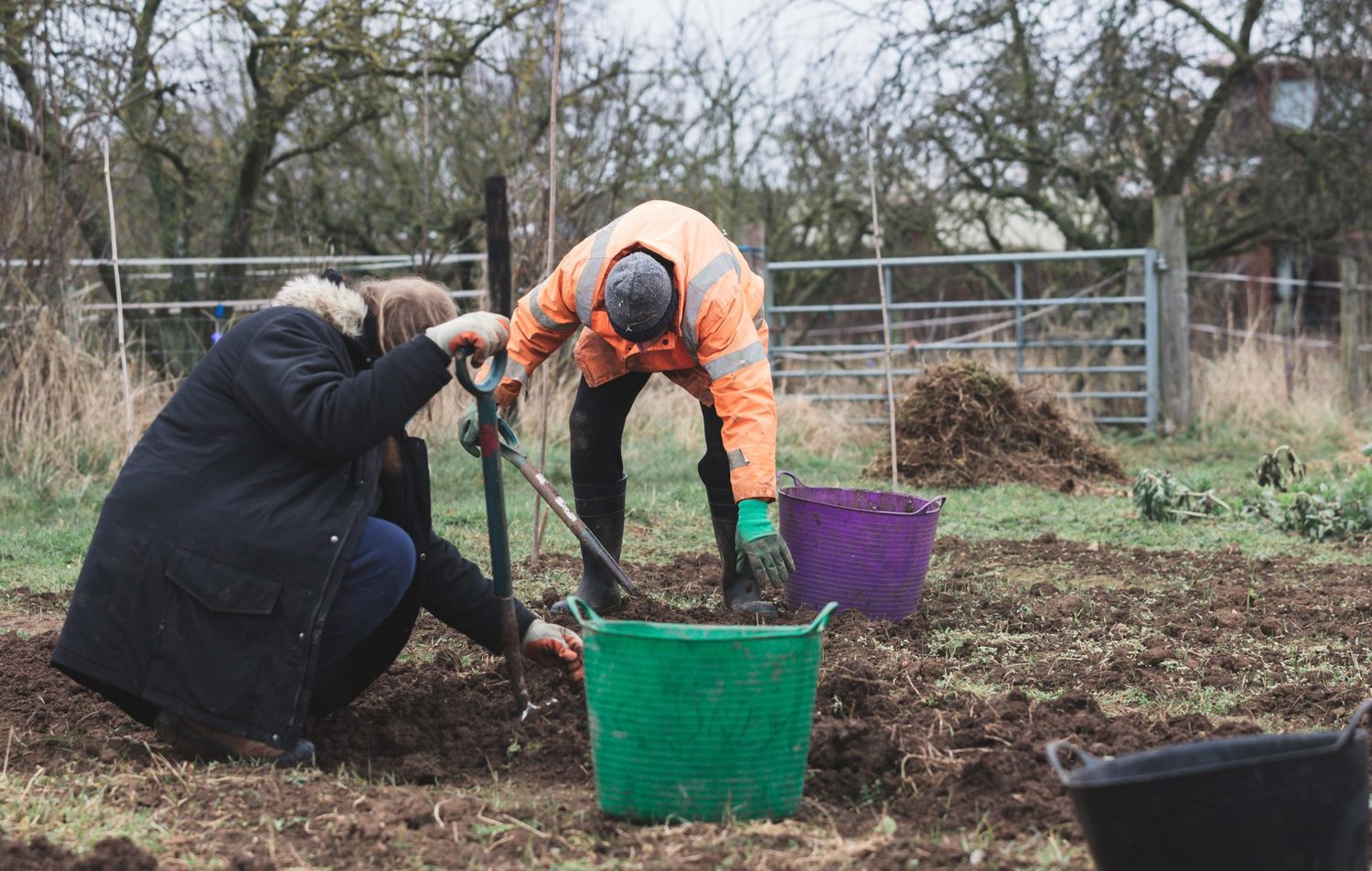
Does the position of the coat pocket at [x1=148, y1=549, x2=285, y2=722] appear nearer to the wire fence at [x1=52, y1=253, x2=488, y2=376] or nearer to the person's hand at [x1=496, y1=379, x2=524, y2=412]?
the person's hand at [x1=496, y1=379, x2=524, y2=412]

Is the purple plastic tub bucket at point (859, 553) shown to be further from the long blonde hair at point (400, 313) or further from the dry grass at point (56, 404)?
the dry grass at point (56, 404)

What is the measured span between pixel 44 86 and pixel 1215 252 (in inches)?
407

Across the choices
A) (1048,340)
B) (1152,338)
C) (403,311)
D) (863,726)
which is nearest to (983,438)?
(1152,338)

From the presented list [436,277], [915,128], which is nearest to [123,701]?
[436,277]

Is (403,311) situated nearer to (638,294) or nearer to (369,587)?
(369,587)

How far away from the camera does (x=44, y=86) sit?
8414mm

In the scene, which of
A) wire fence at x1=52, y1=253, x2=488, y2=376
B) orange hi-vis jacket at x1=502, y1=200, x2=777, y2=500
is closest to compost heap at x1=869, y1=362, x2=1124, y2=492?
wire fence at x1=52, y1=253, x2=488, y2=376

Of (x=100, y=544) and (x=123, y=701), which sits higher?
(x=100, y=544)

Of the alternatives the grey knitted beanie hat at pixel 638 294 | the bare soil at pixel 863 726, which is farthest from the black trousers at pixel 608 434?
the grey knitted beanie hat at pixel 638 294

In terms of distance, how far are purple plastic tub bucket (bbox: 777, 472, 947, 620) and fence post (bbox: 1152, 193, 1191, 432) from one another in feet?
22.1

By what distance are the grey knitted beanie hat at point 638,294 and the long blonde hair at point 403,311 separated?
29.0 inches

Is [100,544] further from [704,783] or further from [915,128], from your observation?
[915,128]

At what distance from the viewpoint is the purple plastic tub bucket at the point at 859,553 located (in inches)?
172

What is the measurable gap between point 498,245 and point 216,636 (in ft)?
19.6
